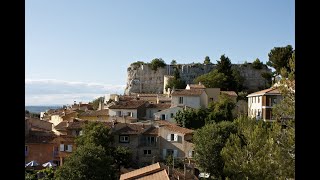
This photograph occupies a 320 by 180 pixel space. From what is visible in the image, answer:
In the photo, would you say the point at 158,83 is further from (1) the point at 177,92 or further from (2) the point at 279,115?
(2) the point at 279,115

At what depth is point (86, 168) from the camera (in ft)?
75.1

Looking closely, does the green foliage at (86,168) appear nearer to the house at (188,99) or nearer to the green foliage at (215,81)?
the house at (188,99)

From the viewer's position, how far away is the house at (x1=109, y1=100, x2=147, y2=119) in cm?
4266

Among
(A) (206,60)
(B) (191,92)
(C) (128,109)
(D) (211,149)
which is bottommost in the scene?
(D) (211,149)

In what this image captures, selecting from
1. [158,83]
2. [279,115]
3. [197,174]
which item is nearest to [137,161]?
[197,174]

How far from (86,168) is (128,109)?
788 inches

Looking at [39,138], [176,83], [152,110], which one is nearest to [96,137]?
[39,138]

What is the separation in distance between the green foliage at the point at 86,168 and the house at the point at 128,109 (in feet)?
62.4

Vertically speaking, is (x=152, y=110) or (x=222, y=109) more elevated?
(x=222, y=109)

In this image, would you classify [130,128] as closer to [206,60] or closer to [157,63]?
[157,63]

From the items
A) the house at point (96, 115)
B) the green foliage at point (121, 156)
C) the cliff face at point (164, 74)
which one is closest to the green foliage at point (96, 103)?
the cliff face at point (164, 74)

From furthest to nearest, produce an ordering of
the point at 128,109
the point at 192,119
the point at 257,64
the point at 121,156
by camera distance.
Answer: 1. the point at 257,64
2. the point at 128,109
3. the point at 192,119
4. the point at 121,156
